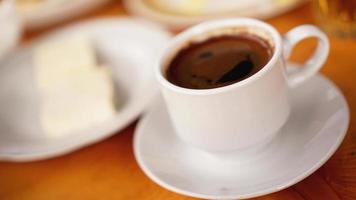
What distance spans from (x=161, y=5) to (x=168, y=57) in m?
0.33

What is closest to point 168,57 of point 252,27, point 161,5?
point 252,27

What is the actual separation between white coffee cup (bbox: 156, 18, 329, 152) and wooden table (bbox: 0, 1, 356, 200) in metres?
0.07

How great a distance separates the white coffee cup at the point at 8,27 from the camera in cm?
78

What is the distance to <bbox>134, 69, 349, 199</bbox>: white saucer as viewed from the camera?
488 mm

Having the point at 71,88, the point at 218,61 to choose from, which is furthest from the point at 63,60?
the point at 218,61

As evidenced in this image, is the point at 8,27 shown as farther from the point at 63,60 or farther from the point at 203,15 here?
Result: the point at 203,15

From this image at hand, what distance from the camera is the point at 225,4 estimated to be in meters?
0.82

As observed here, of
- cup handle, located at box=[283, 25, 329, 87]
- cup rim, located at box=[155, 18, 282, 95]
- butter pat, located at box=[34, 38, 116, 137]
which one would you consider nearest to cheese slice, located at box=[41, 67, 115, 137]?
butter pat, located at box=[34, 38, 116, 137]

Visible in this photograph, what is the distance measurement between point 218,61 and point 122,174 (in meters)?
0.18

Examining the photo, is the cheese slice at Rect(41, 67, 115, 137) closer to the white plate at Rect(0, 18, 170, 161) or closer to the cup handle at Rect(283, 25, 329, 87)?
the white plate at Rect(0, 18, 170, 161)

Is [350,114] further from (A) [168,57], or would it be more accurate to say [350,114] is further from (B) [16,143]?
(B) [16,143]

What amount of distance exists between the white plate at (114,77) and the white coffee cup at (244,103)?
13cm

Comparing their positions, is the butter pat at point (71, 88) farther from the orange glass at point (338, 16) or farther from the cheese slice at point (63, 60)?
the orange glass at point (338, 16)

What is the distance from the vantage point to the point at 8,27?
79cm
